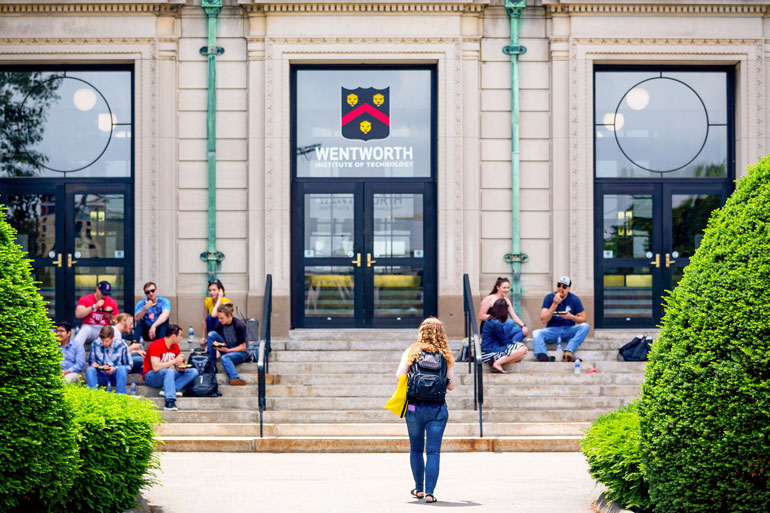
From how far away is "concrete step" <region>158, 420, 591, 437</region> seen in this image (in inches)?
547

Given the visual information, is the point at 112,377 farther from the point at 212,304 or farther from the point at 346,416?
the point at 346,416

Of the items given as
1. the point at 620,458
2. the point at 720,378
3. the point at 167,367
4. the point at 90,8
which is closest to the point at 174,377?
the point at 167,367

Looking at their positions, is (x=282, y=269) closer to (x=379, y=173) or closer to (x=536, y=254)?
(x=379, y=173)

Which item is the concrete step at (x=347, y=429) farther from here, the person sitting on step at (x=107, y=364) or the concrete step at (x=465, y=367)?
the concrete step at (x=465, y=367)

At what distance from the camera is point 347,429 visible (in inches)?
549

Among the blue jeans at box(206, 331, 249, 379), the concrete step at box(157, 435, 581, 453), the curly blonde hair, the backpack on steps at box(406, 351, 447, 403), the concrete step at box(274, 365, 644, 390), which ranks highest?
the curly blonde hair

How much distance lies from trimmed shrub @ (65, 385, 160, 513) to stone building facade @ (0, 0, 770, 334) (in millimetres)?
8763

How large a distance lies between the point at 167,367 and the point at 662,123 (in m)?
8.91

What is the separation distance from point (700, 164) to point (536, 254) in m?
3.12

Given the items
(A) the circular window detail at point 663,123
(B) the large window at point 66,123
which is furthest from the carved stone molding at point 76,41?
(A) the circular window detail at point 663,123

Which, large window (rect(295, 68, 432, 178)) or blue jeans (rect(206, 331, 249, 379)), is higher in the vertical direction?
large window (rect(295, 68, 432, 178))

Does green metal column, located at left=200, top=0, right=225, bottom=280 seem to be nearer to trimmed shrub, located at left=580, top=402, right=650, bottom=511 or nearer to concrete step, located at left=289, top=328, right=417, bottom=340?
concrete step, located at left=289, top=328, right=417, bottom=340

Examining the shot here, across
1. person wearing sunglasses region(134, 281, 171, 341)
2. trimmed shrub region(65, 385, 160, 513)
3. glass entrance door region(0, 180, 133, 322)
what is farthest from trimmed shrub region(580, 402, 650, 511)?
glass entrance door region(0, 180, 133, 322)

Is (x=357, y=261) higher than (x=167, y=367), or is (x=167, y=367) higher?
(x=357, y=261)
